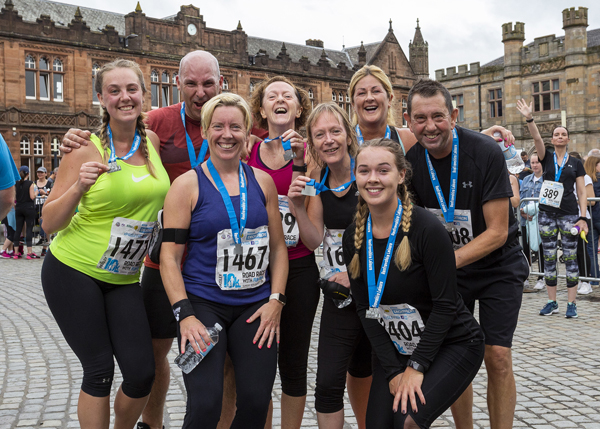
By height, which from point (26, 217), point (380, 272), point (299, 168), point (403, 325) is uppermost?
point (299, 168)

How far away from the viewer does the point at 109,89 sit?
3.42 meters

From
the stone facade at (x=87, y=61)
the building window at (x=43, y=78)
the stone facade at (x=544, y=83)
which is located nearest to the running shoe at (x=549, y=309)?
the stone facade at (x=87, y=61)

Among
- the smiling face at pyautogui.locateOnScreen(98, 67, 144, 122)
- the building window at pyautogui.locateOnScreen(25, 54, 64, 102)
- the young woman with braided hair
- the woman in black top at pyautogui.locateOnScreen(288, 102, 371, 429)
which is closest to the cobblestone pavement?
the woman in black top at pyautogui.locateOnScreen(288, 102, 371, 429)

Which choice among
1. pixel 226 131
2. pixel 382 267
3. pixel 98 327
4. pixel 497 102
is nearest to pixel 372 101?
pixel 226 131

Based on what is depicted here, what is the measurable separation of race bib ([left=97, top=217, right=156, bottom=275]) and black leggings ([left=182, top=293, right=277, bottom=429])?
0.46m

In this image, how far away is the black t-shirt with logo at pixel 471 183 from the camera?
3520mm

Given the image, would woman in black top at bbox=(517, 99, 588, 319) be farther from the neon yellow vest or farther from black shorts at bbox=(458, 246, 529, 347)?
the neon yellow vest

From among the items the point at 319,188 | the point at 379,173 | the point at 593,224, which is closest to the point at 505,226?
the point at 379,173

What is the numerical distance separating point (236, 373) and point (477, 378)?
314cm

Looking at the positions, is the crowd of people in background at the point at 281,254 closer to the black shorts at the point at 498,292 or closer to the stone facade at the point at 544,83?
the black shorts at the point at 498,292

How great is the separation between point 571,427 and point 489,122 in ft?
140

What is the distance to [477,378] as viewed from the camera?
17.8 feet

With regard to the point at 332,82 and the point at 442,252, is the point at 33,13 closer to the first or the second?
the point at 332,82

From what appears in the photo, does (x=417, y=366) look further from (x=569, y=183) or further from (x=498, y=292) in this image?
(x=569, y=183)
